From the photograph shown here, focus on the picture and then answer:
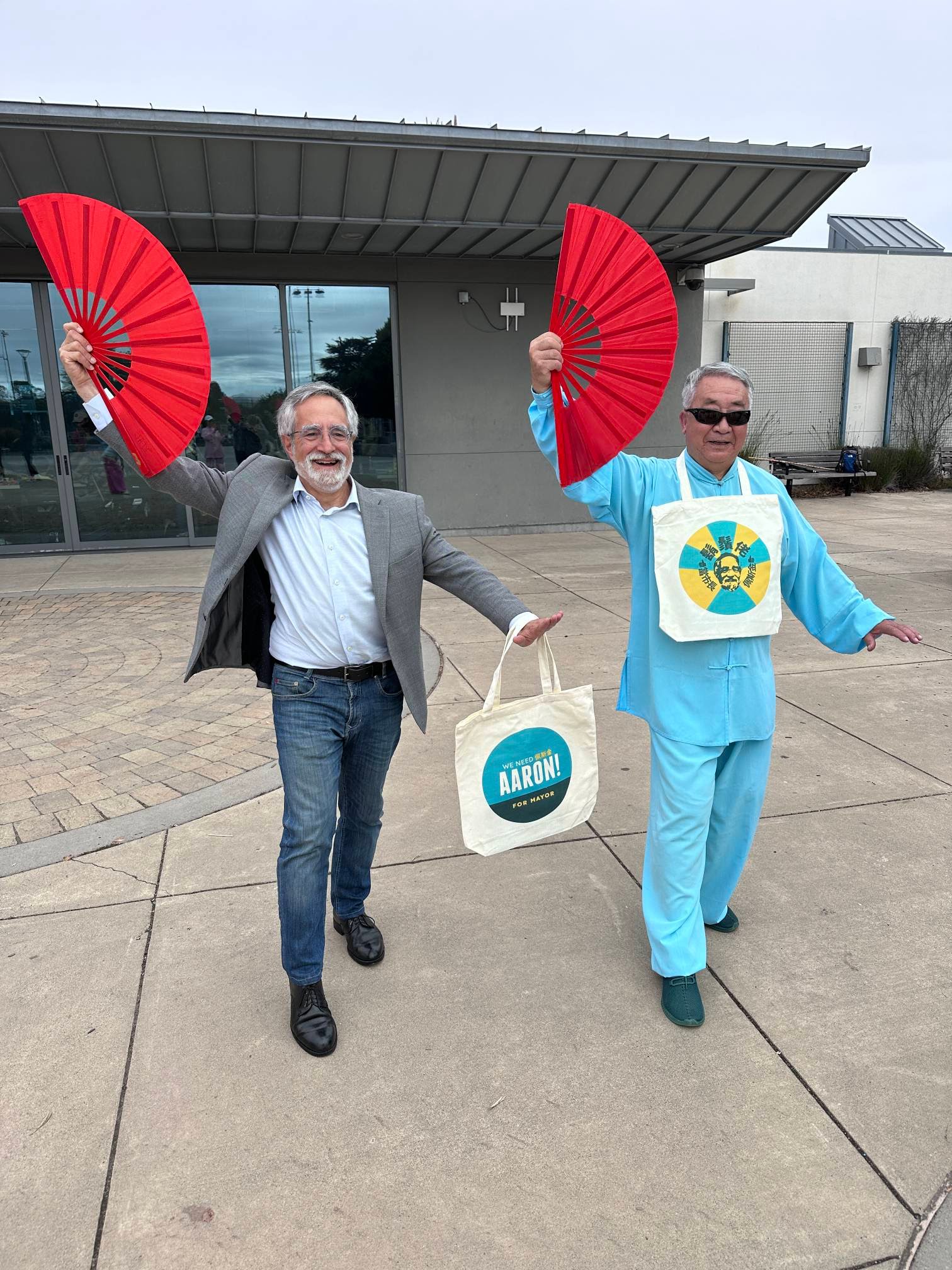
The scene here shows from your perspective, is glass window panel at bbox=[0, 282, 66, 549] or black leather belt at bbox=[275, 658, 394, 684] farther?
glass window panel at bbox=[0, 282, 66, 549]

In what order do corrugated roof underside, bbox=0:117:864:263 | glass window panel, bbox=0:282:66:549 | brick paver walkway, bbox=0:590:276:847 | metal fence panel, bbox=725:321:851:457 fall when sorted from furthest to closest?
1. metal fence panel, bbox=725:321:851:457
2. glass window panel, bbox=0:282:66:549
3. corrugated roof underside, bbox=0:117:864:263
4. brick paver walkway, bbox=0:590:276:847

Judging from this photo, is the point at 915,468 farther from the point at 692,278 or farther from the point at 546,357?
the point at 546,357

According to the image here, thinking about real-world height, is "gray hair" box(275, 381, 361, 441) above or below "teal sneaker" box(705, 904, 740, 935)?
above

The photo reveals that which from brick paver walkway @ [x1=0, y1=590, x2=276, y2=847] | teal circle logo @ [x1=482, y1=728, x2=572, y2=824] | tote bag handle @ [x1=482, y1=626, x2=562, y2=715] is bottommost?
brick paver walkway @ [x1=0, y1=590, x2=276, y2=847]

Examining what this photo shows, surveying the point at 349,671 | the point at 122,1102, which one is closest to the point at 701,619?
the point at 349,671

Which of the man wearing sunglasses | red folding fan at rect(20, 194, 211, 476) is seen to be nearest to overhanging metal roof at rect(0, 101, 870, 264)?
red folding fan at rect(20, 194, 211, 476)

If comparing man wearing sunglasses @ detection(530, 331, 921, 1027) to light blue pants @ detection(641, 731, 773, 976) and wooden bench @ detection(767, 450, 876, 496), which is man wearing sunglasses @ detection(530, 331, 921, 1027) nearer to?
light blue pants @ detection(641, 731, 773, 976)

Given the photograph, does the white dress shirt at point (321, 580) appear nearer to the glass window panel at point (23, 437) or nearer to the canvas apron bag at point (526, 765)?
the canvas apron bag at point (526, 765)

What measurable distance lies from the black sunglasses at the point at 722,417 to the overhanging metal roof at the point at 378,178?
737cm

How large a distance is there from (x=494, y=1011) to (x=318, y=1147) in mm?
663

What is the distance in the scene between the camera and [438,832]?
3707mm

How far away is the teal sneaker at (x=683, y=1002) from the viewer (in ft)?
8.25

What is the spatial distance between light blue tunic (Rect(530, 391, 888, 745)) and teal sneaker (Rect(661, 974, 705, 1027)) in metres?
0.71

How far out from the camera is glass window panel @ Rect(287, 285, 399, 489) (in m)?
11.1
